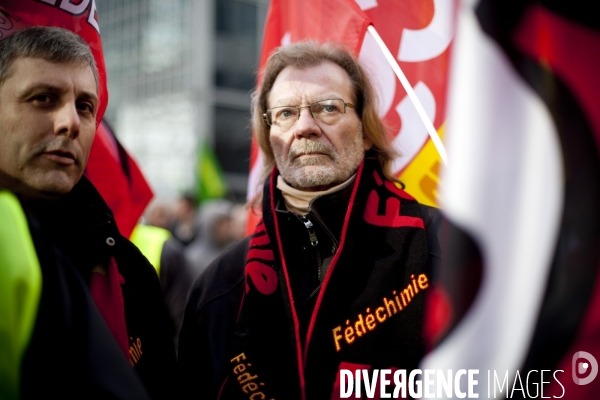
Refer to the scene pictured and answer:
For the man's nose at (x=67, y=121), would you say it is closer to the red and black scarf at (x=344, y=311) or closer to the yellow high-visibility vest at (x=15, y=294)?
the yellow high-visibility vest at (x=15, y=294)

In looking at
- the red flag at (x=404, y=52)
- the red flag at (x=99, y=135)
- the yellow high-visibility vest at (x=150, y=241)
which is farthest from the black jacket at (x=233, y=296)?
the yellow high-visibility vest at (x=150, y=241)

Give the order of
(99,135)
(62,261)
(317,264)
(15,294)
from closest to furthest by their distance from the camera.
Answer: (15,294) < (62,261) < (317,264) < (99,135)

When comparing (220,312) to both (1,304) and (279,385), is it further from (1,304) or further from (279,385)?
(1,304)

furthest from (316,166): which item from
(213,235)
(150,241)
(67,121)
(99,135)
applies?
(213,235)

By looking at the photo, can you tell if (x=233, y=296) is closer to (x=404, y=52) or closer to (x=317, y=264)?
(x=317, y=264)

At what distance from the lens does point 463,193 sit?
970 millimetres

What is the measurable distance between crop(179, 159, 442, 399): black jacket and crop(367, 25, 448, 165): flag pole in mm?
307

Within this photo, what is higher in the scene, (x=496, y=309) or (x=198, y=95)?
(x=198, y=95)

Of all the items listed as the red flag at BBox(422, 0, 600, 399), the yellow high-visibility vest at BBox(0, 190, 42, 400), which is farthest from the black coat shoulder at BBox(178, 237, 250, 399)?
the red flag at BBox(422, 0, 600, 399)

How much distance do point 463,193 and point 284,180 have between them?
1792mm

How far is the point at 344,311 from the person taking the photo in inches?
91.4

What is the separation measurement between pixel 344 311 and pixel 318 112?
2.76 ft

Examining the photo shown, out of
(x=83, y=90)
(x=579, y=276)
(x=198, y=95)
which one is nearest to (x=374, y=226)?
(x=83, y=90)

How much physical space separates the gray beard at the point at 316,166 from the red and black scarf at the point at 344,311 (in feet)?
0.45
